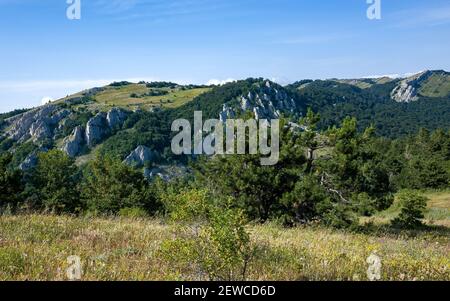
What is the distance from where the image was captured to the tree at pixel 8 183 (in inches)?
1752

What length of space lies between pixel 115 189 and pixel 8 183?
12346 millimetres

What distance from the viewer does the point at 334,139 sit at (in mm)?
30484

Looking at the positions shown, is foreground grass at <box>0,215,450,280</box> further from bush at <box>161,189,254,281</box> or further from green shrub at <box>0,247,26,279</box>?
bush at <box>161,189,254,281</box>

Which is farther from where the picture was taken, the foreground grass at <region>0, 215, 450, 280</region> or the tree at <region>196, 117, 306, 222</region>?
the tree at <region>196, 117, 306, 222</region>

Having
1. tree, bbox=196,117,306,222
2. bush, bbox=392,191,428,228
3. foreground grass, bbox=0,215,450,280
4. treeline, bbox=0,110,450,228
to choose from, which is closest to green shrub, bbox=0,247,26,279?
foreground grass, bbox=0,215,450,280

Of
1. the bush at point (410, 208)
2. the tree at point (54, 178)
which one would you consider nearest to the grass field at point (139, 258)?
the bush at point (410, 208)

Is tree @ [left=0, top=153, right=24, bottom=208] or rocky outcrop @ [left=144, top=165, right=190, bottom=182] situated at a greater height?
tree @ [left=0, top=153, right=24, bottom=208]

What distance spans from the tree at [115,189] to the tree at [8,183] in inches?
338

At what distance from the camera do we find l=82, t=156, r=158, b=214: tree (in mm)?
51562

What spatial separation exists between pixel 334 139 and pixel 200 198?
24.8 m

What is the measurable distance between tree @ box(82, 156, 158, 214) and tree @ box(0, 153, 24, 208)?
28.2 ft

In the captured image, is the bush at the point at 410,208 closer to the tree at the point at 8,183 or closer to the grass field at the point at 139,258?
the grass field at the point at 139,258

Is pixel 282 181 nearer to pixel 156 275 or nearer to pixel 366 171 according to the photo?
pixel 366 171

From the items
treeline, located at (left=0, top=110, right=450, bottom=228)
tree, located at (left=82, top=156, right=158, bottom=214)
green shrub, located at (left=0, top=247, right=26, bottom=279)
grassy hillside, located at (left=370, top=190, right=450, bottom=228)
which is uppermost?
green shrub, located at (left=0, top=247, right=26, bottom=279)
